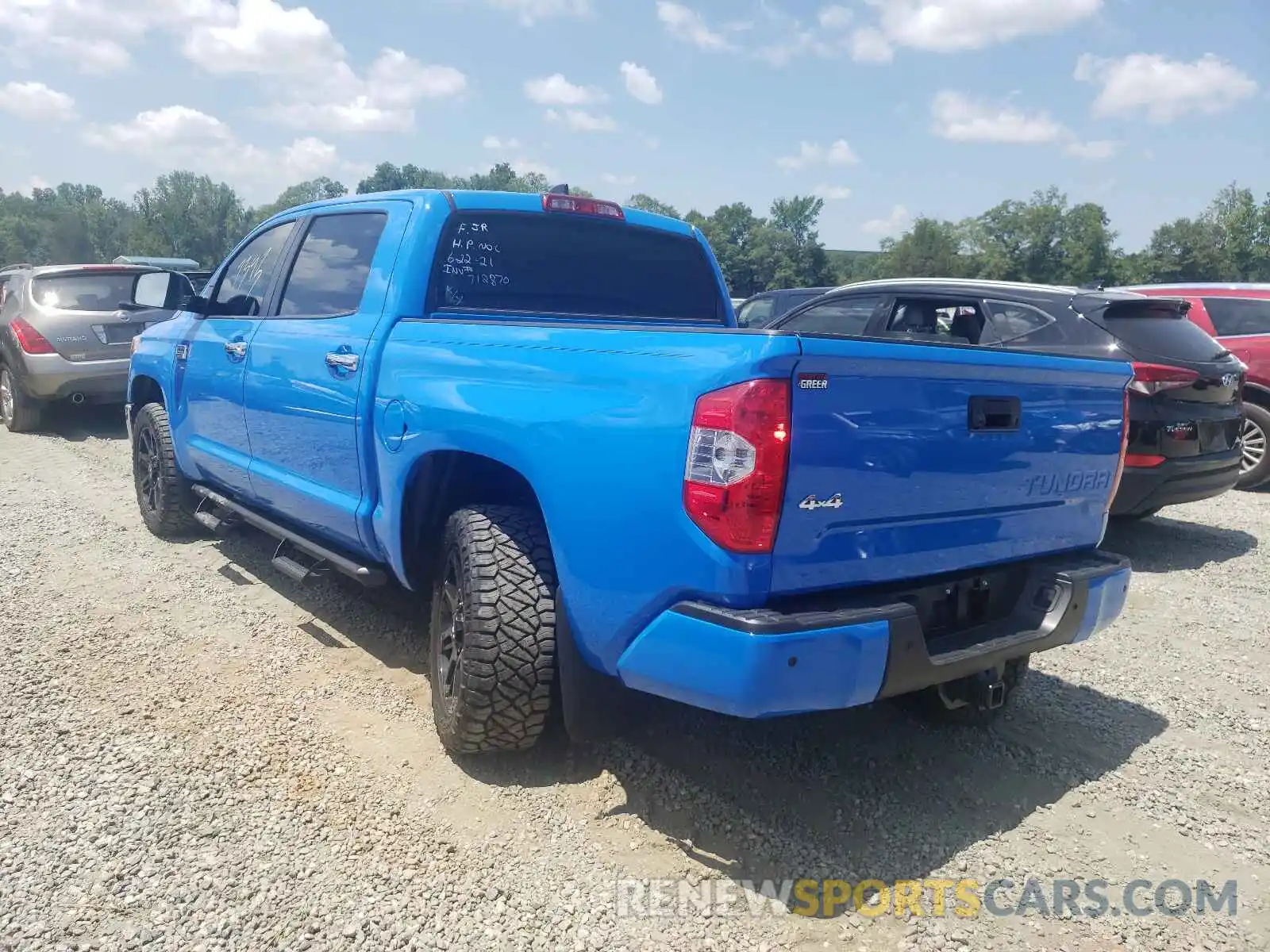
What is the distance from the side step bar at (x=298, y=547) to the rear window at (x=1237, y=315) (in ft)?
26.5

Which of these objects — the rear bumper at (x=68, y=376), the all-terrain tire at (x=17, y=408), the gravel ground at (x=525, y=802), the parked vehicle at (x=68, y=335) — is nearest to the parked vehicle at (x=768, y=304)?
the parked vehicle at (x=68, y=335)

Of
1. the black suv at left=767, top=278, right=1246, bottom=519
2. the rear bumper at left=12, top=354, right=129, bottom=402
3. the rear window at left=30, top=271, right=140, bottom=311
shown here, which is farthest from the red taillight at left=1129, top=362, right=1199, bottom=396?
the rear window at left=30, top=271, right=140, bottom=311

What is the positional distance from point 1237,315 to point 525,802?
8307 mm

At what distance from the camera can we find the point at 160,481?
18.2 feet

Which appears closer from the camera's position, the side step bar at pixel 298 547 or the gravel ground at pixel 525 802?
the gravel ground at pixel 525 802

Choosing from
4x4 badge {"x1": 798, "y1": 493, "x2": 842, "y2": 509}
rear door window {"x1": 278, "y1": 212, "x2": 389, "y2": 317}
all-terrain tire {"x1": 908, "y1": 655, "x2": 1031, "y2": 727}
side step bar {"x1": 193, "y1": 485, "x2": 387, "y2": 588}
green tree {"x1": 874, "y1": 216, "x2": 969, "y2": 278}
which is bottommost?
all-terrain tire {"x1": 908, "y1": 655, "x2": 1031, "y2": 727}

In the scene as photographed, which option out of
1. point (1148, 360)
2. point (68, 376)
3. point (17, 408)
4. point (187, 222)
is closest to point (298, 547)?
point (1148, 360)

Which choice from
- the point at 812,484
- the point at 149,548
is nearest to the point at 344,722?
the point at 812,484

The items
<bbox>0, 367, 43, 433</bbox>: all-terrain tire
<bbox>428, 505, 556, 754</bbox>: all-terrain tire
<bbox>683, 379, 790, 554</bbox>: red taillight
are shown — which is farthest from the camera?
<bbox>0, 367, 43, 433</bbox>: all-terrain tire

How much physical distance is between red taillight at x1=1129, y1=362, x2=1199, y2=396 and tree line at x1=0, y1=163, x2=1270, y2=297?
6269 centimetres

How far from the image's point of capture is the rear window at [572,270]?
12.0 ft

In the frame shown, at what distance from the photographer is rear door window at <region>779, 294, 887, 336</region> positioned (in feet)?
22.0

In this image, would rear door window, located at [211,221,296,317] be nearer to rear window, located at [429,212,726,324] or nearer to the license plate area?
rear window, located at [429,212,726,324]

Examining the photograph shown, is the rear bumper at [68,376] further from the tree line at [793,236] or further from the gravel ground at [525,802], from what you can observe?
the tree line at [793,236]
